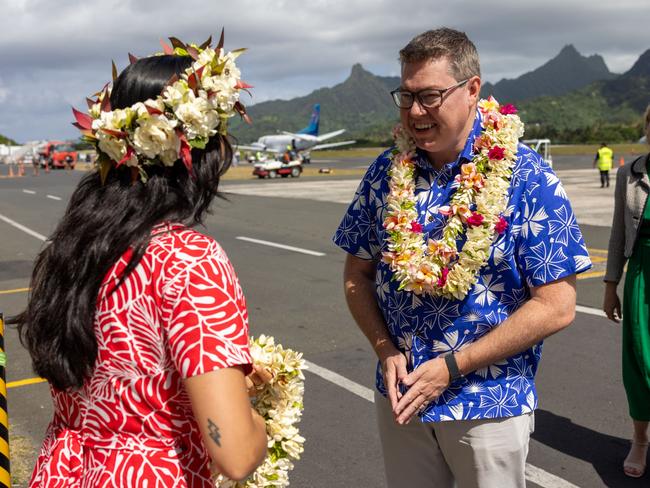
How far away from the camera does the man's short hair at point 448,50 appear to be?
2.42m

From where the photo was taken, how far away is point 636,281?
390cm

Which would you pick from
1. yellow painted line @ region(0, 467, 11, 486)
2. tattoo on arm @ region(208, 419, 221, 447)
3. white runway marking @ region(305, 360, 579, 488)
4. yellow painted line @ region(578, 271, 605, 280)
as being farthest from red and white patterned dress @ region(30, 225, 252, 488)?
yellow painted line @ region(578, 271, 605, 280)

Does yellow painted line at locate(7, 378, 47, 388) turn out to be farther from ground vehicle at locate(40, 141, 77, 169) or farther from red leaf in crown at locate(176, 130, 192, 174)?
ground vehicle at locate(40, 141, 77, 169)

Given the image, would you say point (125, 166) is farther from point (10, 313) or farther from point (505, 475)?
point (10, 313)

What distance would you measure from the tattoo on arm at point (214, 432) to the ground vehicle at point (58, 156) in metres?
56.7

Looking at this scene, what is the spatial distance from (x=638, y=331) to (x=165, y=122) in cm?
311

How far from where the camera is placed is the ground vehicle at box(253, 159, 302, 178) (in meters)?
39.3

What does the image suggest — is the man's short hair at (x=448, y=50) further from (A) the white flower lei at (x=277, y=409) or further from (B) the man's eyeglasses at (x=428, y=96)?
(A) the white flower lei at (x=277, y=409)

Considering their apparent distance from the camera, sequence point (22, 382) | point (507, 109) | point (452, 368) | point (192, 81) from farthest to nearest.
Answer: point (22, 382)
point (507, 109)
point (452, 368)
point (192, 81)

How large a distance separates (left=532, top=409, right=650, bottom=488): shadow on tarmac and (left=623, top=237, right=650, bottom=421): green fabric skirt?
1.26 feet

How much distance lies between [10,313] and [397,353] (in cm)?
693

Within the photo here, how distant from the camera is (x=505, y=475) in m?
2.48

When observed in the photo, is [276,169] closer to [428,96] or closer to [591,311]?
[591,311]

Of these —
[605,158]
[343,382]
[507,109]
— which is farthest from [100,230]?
[605,158]
